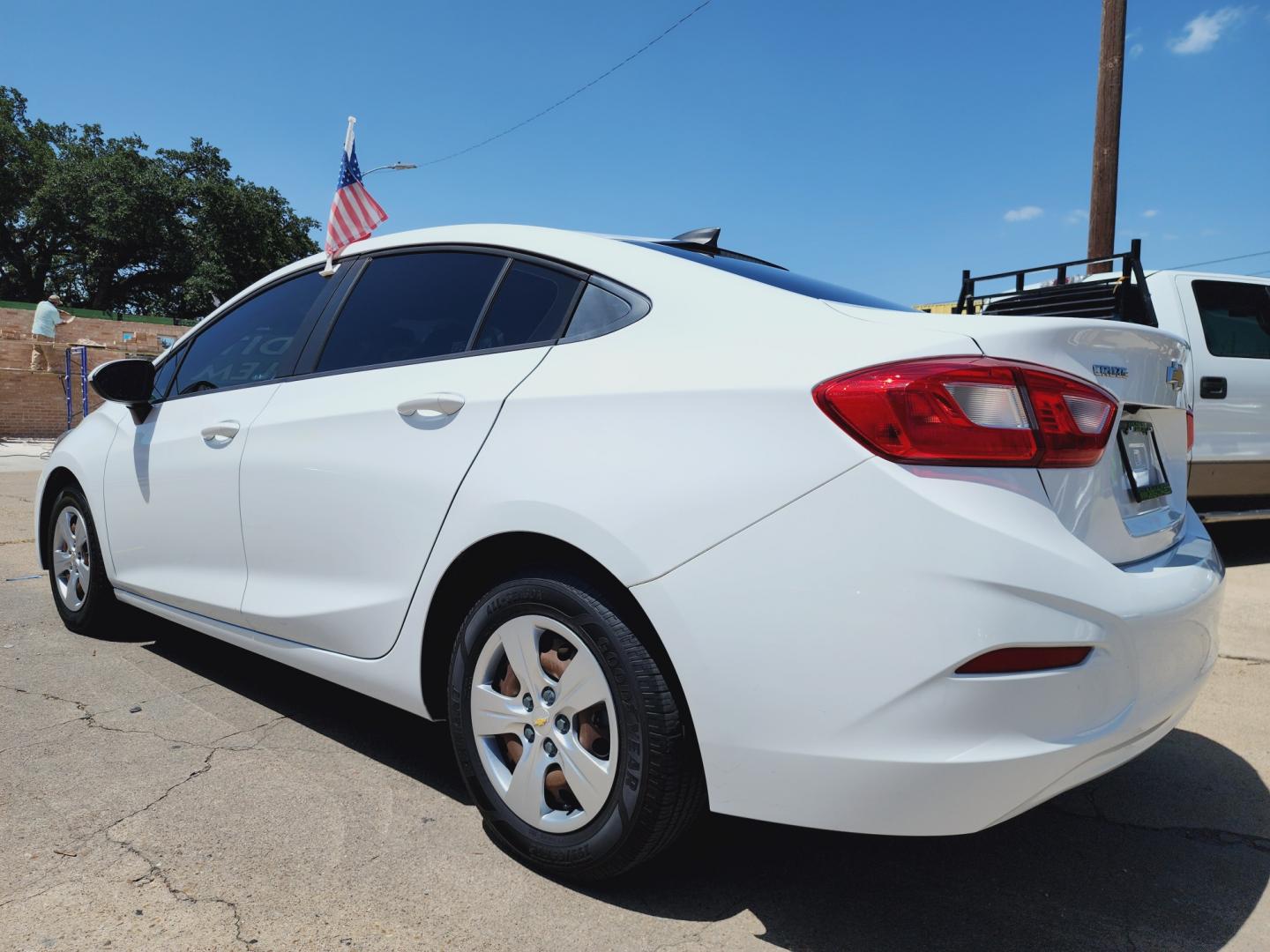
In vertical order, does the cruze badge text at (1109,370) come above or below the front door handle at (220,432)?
above

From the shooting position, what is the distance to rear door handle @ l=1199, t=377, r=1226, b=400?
6.24 m

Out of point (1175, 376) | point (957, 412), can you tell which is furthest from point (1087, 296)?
point (957, 412)

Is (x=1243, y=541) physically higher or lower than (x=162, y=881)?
lower

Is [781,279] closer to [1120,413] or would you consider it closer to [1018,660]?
[1120,413]

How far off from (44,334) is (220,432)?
57.9 feet

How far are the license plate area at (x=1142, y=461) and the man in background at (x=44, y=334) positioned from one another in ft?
64.4

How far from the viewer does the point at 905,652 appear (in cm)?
163

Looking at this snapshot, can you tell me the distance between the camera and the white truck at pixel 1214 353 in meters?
6.20

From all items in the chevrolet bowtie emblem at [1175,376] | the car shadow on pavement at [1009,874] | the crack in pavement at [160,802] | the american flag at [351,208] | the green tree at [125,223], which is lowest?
the car shadow on pavement at [1009,874]

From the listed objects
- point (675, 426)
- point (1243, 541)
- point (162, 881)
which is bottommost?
point (1243, 541)

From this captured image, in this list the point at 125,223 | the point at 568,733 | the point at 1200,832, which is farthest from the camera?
the point at 125,223

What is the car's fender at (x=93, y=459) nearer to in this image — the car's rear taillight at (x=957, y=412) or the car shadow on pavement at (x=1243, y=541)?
the car's rear taillight at (x=957, y=412)

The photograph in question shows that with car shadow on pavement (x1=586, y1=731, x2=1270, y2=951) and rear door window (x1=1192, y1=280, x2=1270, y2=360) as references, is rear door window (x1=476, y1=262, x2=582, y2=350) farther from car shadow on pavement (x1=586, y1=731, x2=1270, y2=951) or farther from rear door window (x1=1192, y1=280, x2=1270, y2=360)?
rear door window (x1=1192, y1=280, x2=1270, y2=360)

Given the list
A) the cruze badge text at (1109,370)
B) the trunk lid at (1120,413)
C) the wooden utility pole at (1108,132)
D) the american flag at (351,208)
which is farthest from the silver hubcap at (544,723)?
the wooden utility pole at (1108,132)
